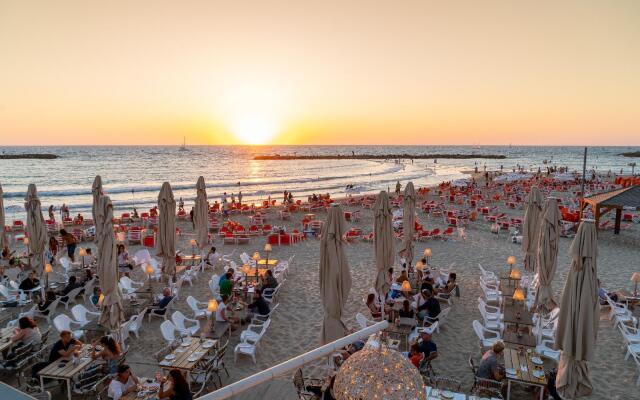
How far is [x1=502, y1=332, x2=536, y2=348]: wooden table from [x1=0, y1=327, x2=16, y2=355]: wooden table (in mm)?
9093

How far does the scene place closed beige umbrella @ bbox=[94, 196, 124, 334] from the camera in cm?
751

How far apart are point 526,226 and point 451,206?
1712cm

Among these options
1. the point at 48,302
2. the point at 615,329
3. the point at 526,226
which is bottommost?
the point at 615,329


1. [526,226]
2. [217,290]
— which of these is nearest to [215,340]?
[217,290]

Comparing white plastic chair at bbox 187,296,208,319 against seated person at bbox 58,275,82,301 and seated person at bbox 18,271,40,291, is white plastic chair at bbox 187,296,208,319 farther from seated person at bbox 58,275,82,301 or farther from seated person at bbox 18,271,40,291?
seated person at bbox 18,271,40,291

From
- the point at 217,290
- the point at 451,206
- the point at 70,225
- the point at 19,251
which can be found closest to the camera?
the point at 217,290

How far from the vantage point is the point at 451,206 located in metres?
27.7

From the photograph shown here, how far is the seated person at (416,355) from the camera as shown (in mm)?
6746

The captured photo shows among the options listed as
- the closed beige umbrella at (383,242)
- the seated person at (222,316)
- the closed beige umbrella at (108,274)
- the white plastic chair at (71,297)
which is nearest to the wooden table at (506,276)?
the closed beige umbrella at (383,242)

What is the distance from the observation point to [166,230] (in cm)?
1091

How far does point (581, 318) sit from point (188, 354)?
20.6 feet

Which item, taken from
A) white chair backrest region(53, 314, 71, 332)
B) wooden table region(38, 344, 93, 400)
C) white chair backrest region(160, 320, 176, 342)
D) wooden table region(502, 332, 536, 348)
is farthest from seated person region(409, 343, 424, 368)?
white chair backrest region(53, 314, 71, 332)

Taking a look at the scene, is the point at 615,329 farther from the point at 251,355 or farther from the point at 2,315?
the point at 2,315

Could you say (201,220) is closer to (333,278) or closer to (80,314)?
(80,314)
